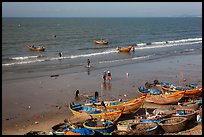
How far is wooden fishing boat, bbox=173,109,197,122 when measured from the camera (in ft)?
60.1

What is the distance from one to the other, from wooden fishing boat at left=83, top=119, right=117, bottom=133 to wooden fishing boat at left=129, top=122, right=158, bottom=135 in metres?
1.08

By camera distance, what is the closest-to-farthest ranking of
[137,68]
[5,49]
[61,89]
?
[61,89] < [137,68] < [5,49]

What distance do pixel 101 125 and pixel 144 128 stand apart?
87.6 inches

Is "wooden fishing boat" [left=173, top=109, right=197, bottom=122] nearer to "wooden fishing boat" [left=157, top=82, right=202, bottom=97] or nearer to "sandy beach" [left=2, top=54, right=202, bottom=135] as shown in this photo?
"sandy beach" [left=2, top=54, right=202, bottom=135]

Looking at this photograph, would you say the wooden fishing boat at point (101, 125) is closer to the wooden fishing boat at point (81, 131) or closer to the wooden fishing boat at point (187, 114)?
the wooden fishing boat at point (81, 131)

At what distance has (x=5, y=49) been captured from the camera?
177 feet

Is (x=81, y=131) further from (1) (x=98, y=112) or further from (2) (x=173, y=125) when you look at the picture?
(2) (x=173, y=125)

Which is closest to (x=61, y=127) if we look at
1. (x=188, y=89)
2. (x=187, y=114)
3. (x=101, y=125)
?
(x=101, y=125)

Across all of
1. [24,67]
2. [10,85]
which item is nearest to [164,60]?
[24,67]

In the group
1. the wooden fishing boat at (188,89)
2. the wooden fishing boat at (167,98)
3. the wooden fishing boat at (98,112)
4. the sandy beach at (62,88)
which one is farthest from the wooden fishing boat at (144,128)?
the wooden fishing boat at (188,89)

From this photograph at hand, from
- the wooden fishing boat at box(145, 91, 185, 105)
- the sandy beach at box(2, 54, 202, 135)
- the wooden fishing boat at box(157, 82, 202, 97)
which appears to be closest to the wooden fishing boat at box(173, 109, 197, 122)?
the sandy beach at box(2, 54, 202, 135)

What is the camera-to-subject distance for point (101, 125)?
17406 millimetres

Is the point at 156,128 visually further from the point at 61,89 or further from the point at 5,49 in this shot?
the point at 5,49

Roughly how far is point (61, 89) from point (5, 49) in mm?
30103
